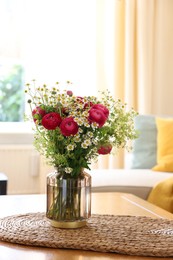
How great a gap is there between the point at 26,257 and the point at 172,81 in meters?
3.66

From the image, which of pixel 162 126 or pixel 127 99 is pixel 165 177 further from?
pixel 127 99

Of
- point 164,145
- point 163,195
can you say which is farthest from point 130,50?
point 163,195

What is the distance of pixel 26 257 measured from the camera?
1376 millimetres

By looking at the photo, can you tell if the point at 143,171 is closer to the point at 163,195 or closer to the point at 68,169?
the point at 163,195

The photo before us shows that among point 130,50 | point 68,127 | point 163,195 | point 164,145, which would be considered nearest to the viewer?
point 68,127

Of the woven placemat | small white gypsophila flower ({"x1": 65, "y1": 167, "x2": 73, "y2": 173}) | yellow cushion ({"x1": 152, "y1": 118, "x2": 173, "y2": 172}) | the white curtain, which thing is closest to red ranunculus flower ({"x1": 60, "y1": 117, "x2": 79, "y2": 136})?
small white gypsophila flower ({"x1": 65, "y1": 167, "x2": 73, "y2": 173})

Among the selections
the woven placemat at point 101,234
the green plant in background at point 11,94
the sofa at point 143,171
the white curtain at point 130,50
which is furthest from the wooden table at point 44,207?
the green plant in background at point 11,94

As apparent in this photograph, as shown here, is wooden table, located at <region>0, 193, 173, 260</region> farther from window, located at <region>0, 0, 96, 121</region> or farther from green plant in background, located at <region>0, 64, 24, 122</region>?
green plant in background, located at <region>0, 64, 24, 122</region>

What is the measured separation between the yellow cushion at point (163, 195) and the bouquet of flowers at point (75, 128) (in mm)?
1446

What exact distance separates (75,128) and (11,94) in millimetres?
3324

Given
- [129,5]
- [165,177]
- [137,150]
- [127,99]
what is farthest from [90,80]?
[165,177]

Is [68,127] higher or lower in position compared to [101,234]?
higher

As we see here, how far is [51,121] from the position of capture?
152cm

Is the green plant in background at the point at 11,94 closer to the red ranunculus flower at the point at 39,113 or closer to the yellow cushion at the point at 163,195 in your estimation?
the yellow cushion at the point at 163,195
